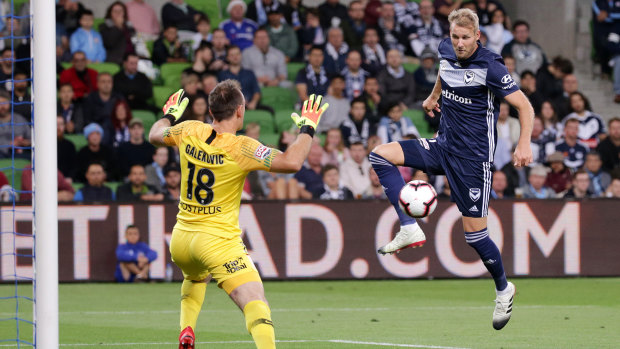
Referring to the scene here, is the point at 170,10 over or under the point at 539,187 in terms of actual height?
over

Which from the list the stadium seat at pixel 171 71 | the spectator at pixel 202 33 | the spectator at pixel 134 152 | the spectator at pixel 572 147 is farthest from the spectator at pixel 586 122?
the spectator at pixel 134 152

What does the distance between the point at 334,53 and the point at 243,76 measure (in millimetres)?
1851

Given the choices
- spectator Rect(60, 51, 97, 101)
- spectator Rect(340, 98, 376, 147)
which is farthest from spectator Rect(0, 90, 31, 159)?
spectator Rect(340, 98, 376, 147)

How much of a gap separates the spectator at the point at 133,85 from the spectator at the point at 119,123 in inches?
29.0

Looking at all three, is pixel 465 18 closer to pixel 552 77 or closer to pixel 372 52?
pixel 372 52

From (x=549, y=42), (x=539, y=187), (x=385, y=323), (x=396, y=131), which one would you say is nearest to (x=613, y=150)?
(x=539, y=187)

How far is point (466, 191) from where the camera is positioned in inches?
327

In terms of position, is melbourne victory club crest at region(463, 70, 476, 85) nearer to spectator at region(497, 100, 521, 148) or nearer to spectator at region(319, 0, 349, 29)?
spectator at region(497, 100, 521, 148)

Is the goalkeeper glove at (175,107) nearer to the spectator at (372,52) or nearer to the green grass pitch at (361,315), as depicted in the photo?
the green grass pitch at (361,315)

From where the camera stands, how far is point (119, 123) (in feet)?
53.0

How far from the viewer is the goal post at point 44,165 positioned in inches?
259

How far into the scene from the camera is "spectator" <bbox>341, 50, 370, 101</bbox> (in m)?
17.6

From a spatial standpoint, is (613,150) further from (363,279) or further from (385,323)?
(385,323)

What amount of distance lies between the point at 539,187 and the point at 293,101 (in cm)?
462
